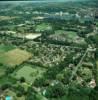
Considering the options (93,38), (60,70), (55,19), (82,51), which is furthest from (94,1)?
(60,70)

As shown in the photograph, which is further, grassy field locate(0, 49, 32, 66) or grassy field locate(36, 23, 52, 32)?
grassy field locate(36, 23, 52, 32)

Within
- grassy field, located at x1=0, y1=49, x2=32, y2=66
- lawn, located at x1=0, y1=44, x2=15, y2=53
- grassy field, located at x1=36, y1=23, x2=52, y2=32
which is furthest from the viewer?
grassy field, located at x1=36, y1=23, x2=52, y2=32

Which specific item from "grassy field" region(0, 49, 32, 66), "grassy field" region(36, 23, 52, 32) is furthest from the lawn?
"grassy field" region(36, 23, 52, 32)

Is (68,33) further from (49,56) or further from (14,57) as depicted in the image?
(14,57)

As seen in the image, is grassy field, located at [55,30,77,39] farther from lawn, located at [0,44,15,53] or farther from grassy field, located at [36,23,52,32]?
lawn, located at [0,44,15,53]

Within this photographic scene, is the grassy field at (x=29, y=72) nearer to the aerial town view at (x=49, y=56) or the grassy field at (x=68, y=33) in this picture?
the aerial town view at (x=49, y=56)

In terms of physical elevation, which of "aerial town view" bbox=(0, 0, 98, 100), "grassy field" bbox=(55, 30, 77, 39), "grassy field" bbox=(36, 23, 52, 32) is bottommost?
"grassy field" bbox=(55, 30, 77, 39)

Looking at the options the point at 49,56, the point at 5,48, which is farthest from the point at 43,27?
the point at 49,56

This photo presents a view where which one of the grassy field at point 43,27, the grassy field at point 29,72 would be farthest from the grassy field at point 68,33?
the grassy field at point 29,72
